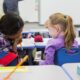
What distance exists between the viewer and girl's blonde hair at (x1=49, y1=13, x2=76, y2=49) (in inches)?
97.3

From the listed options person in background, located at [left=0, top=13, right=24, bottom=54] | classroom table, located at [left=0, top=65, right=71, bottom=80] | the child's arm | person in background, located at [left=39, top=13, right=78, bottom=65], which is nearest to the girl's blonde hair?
person in background, located at [left=39, top=13, right=78, bottom=65]

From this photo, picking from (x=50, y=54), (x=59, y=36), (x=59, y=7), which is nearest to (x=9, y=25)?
(x=50, y=54)

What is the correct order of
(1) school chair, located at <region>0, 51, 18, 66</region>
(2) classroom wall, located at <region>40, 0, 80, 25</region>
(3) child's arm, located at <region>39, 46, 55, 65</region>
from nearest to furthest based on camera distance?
(1) school chair, located at <region>0, 51, 18, 66</region> < (3) child's arm, located at <region>39, 46, 55, 65</region> < (2) classroom wall, located at <region>40, 0, 80, 25</region>

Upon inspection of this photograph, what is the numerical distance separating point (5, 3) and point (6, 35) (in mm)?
4768

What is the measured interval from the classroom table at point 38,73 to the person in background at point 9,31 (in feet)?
1.49

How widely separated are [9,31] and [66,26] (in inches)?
27.2

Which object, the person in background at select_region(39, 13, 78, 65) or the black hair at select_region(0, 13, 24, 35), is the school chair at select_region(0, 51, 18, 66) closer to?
the black hair at select_region(0, 13, 24, 35)

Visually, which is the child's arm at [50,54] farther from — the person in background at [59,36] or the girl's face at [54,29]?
the girl's face at [54,29]

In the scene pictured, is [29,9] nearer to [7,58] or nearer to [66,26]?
[66,26]

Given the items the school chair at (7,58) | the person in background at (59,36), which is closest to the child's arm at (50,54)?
the person in background at (59,36)

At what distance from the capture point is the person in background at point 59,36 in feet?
7.89

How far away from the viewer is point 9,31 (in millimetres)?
2041

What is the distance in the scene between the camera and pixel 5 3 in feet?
22.1

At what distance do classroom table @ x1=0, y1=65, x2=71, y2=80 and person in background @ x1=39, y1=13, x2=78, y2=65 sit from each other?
2.42 ft
